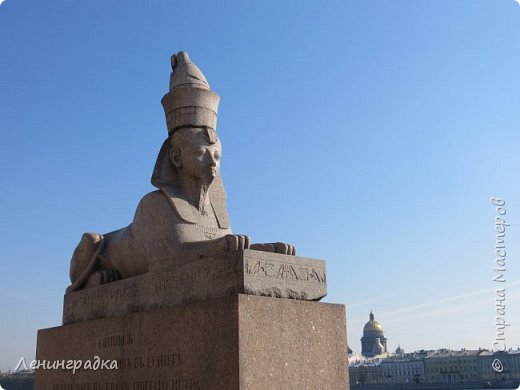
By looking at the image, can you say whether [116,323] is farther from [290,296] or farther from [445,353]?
[445,353]

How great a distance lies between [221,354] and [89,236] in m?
2.79

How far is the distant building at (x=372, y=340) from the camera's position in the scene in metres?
115

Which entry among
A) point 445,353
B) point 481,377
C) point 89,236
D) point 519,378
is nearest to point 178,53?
→ point 89,236

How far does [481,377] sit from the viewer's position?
7419 centimetres

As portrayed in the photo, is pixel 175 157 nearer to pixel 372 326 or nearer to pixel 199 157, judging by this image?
pixel 199 157

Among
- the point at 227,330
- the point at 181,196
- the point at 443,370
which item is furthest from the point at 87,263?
the point at 443,370

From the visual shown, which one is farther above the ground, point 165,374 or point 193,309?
point 193,309

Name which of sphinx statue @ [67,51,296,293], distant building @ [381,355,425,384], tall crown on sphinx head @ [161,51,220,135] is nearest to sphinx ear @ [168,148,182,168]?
sphinx statue @ [67,51,296,293]

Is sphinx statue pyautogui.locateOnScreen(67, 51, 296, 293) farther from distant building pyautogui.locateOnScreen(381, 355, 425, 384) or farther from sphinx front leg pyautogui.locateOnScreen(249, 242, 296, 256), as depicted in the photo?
distant building pyautogui.locateOnScreen(381, 355, 425, 384)

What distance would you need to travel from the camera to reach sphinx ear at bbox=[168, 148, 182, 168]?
19.0 ft

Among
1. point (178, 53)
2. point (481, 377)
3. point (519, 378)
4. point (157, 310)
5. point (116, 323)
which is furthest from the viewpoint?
point (481, 377)

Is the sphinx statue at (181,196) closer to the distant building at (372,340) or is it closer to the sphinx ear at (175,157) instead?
the sphinx ear at (175,157)

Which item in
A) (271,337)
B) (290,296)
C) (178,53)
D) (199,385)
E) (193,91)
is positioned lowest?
(199,385)

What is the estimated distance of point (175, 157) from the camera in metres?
5.83
